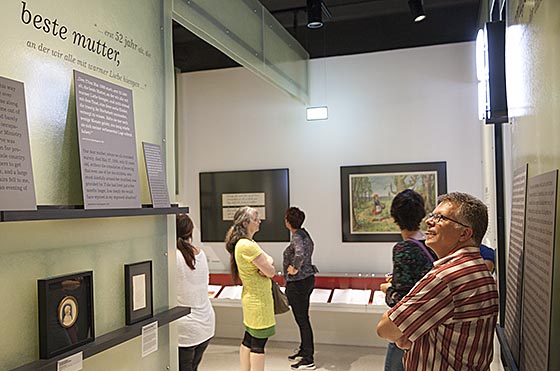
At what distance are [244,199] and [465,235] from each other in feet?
14.8

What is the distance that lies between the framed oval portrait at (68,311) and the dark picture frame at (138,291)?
1.16ft

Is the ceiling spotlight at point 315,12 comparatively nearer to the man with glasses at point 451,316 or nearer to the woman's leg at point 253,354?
the woman's leg at point 253,354

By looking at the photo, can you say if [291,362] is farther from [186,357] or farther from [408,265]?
[408,265]

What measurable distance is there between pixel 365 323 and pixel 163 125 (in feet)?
12.9

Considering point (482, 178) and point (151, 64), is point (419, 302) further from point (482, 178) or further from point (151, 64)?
point (482, 178)

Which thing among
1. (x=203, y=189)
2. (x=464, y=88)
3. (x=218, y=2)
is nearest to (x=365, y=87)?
(x=464, y=88)

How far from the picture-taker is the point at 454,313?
192 cm

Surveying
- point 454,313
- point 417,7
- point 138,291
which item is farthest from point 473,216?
point 417,7

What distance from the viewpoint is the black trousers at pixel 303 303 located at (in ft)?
16.3

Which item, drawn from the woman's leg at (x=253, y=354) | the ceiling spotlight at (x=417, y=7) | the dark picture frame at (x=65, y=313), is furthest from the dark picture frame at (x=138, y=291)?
the ceiling spotlight at (x=417, y=7)

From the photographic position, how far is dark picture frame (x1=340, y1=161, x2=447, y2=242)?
5777 mm

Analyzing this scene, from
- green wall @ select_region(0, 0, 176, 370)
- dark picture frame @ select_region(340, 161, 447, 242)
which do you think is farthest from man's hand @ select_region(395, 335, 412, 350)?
dark picture frame @ select_region(340, 161, 447, 242)

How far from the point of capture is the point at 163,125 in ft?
8.41

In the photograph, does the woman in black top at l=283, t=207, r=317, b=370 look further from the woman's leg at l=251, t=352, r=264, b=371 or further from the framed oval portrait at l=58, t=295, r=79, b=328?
the framed oval portrait at l=58, t=295, r=79, b=328
